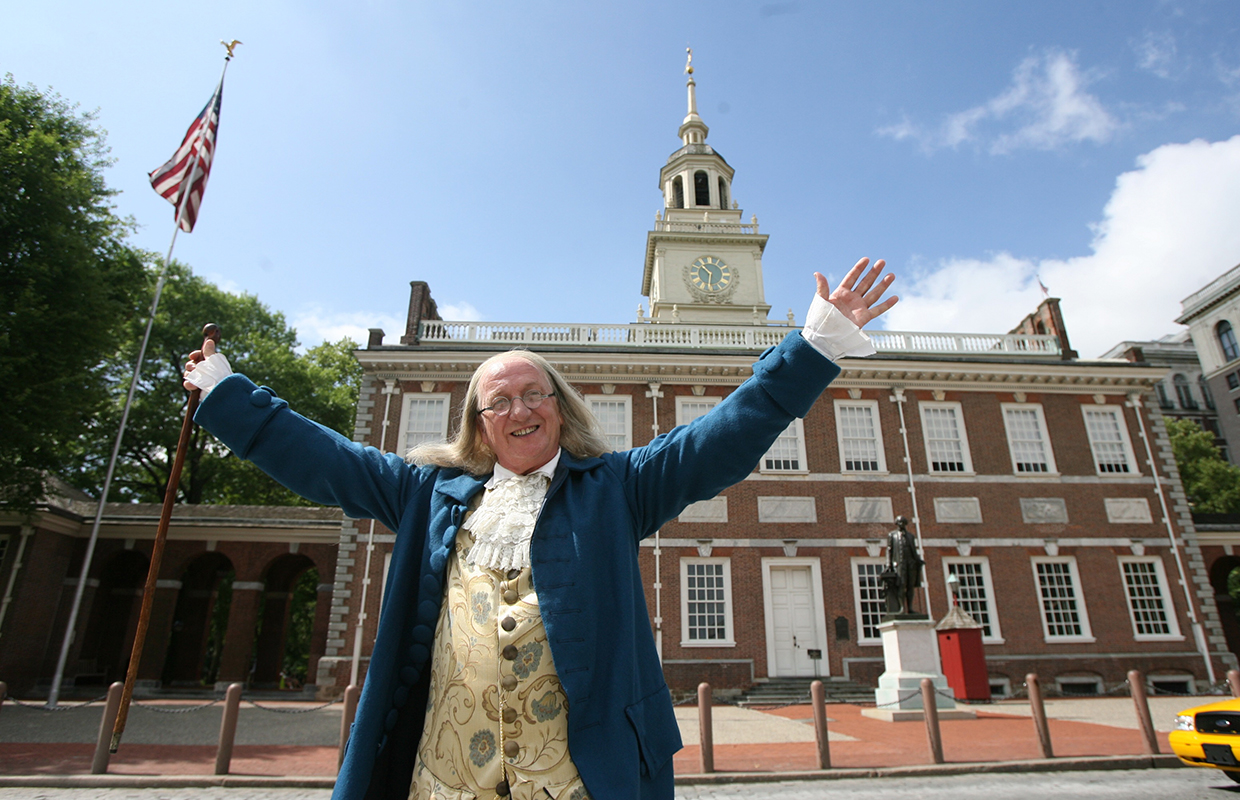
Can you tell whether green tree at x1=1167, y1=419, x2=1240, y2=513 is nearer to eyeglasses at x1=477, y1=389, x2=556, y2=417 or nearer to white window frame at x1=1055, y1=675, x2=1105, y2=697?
white window frame at x1=1055, y1=675, x2=1105, y2=697

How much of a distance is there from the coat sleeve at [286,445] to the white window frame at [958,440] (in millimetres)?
19969

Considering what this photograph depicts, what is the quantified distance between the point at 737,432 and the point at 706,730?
7.17 metres

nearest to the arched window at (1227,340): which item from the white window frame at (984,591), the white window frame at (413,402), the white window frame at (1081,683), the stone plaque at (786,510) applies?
the white window frame at (1081,683)

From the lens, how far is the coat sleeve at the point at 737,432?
6.75ft

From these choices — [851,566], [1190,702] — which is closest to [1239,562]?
[1190,702]

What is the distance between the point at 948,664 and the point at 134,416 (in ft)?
90.6

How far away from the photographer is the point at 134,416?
25.2m

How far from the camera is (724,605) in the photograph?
1820 cm

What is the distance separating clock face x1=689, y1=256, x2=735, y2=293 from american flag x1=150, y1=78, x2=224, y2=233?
65.7ft

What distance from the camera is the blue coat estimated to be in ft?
6.26

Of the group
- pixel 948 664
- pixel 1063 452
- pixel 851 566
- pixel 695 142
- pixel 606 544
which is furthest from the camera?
pixel 695 142

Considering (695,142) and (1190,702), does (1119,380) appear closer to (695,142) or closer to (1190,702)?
(1190,702)

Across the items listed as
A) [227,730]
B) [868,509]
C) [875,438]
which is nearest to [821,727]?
[227,730]

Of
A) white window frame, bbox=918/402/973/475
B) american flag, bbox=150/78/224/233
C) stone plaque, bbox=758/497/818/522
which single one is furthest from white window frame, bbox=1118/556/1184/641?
american flag, bbox=150/78/224/233
